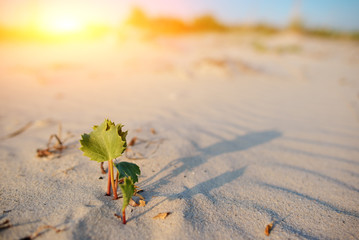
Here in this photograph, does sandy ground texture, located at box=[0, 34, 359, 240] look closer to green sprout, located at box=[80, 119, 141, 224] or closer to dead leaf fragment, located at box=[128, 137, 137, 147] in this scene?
dead leaf fragment, located at box=[128, 137, 137, 147]

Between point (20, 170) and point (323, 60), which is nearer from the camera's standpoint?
point (20, 170)

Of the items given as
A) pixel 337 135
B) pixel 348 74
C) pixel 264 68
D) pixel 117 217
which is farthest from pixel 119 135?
pixel 348 74

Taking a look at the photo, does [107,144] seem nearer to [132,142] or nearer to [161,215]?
[161,215]

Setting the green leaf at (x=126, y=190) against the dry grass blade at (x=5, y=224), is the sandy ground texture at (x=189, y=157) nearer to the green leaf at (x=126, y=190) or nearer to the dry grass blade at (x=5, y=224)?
the dry grass blade at (x=5, y=224)

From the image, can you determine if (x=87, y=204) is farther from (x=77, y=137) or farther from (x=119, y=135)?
(x=77, y=137)

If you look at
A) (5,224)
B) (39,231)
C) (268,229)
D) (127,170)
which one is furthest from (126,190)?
(268,229)

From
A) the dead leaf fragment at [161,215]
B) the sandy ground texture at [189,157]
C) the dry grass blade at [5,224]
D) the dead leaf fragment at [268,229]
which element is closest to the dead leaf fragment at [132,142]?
the sandy ground texture at [189,157]

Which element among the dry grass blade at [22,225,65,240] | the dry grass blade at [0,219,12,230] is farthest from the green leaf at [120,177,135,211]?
the dry grass blade at [0,219,12,230]
